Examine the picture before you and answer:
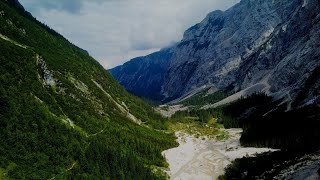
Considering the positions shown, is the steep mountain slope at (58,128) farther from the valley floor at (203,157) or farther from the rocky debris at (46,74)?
the valley floor at (203,157)

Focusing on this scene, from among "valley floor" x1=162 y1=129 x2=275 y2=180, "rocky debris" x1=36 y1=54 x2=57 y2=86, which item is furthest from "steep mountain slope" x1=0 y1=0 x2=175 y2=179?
"valley floor" x1=162 y1=129 x2=275 y2=180

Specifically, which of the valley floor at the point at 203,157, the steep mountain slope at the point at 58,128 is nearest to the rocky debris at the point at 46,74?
the steep mountain slope at the point at 58,128

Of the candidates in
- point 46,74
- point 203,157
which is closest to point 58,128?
point 46,74

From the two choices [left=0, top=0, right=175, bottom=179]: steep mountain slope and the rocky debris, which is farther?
the rocky debris

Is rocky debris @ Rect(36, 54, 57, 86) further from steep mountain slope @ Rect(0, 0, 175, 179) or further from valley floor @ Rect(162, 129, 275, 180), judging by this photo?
valley floor @ Rect(162, 129, 275, 180)

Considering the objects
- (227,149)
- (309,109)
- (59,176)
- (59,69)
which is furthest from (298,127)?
(59,69)

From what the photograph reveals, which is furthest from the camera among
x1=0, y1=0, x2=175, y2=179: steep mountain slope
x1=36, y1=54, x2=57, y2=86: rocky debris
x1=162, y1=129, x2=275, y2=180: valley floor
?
x1=36, y1=54, x2=57, y2=86: rocky debris

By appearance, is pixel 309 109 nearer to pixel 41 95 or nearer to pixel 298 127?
pixel 298 127
